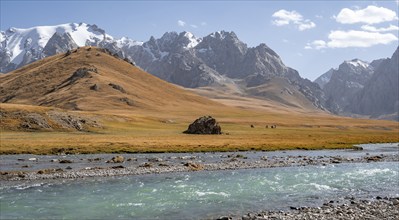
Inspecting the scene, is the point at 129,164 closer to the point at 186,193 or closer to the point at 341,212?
the point at 186,193

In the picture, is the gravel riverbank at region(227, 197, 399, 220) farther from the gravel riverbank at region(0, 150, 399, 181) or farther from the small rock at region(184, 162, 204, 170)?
the gravel riverbank at region(0, 150, 399, 181)

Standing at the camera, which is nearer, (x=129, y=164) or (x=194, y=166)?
(x=194, y=166)

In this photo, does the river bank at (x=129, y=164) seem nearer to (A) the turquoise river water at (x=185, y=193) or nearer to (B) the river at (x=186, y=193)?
(B) the river at (x=186, y=193)

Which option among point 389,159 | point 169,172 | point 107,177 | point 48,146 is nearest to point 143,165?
point 169,172

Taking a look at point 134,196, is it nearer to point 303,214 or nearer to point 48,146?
point 303,214

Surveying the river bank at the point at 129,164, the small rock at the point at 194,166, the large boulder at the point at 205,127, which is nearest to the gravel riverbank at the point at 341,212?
the small rock at the point at 194,166

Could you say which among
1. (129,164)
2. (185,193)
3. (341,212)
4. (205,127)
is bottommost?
(185,193)

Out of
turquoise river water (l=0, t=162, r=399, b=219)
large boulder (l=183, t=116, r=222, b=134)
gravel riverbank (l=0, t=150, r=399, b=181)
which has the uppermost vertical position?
large boulder (l=183, t=116, r=222, b=134)

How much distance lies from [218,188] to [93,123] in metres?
88.3

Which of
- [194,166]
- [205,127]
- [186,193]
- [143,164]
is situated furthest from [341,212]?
[205,127]

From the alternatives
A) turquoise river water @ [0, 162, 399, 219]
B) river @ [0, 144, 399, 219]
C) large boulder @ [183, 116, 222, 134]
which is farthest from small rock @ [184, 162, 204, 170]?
large boulder @ [183, 116, 222, 134]

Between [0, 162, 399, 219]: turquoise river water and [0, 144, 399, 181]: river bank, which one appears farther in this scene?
[0, 144, 399, 181]: river bank

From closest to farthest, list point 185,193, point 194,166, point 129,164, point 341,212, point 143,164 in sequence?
point 341,212 → point 185,193 → point 194,166 → point 143,164 → point 129,164

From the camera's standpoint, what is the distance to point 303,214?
3094cm
